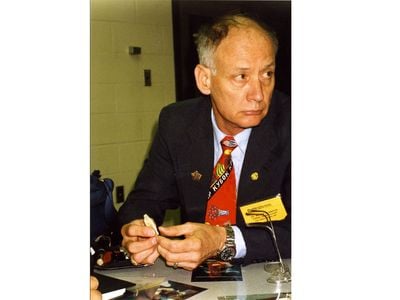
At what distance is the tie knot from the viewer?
1.65 metres

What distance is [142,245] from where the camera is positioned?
1.29 meters

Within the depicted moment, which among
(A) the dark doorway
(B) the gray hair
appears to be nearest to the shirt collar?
(B) the gray hair

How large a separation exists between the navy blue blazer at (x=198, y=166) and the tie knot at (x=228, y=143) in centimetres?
5

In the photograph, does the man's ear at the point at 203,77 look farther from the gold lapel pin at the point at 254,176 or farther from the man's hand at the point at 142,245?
the man's hand at the point at 142,245

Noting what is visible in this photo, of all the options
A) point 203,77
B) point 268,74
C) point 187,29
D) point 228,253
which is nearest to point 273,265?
point 228,253

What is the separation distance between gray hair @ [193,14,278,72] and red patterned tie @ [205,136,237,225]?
0.33 metres

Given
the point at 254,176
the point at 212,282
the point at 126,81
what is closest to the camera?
the point at 212,282

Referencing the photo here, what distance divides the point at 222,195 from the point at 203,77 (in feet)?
1.39

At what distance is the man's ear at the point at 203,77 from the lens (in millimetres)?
1660

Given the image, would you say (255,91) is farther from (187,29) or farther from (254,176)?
(187,29)
